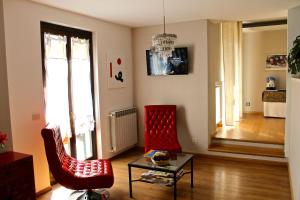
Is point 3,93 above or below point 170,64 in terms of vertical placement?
below

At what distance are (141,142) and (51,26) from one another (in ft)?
A: 9.96

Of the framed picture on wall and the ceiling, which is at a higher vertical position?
the ceiling

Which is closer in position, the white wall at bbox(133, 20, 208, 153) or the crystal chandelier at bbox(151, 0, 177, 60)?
the crystal chandelier at bbox(151, 0, 177, 60)

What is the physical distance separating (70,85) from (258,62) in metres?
5.97

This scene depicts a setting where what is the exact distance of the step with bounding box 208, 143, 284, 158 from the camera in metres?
4.58

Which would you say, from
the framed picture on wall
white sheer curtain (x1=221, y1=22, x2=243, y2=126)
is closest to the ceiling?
white sheer curtain (x1=221, y1=22, x2=243, y2=126)

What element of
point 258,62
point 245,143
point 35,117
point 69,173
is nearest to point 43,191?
point 69,173

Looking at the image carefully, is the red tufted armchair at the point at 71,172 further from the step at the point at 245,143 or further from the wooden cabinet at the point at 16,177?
the step at the point at 245,143

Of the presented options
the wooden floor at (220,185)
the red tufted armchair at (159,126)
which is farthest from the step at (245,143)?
the red tufted armchair at (159,126)

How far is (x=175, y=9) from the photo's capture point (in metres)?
4.07

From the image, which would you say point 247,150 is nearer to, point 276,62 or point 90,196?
point 90,196

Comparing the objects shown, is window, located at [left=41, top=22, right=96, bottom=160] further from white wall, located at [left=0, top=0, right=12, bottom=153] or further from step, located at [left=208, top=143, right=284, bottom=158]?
step, located at [left=208, top=143, right=284, bottom=158]

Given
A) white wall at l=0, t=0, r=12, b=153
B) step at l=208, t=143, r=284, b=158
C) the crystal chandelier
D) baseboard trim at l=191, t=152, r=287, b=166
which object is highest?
the crystal chandelier

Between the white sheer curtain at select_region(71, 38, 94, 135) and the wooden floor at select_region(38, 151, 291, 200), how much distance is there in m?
0.97
